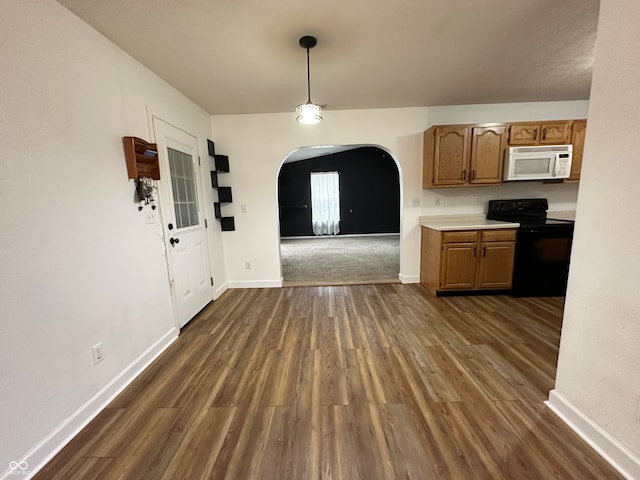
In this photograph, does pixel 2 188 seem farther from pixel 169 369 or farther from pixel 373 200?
pixel 373 200

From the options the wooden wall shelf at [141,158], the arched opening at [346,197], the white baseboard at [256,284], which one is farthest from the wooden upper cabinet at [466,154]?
the arched opening at [346,197]

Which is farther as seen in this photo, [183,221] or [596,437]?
[183,221]

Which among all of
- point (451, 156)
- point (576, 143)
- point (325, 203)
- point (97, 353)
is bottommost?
point (97, 353)

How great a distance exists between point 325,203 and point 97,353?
7.24 m

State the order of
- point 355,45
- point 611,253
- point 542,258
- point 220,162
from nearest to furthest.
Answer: point 611,253 < point 355,45 < point 542,258 < point 220,162

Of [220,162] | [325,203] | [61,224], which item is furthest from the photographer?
[325,203]

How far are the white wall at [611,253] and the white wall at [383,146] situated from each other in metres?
2.37

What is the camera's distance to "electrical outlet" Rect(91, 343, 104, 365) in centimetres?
163

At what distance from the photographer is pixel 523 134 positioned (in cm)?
321

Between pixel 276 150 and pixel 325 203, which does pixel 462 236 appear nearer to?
pixel 276 150

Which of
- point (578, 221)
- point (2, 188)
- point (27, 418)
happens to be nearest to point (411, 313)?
point (578, 221)

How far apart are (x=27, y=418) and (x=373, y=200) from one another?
8197mm

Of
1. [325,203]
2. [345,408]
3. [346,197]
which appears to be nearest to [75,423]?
[345,408]

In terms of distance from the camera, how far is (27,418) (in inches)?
48.7
